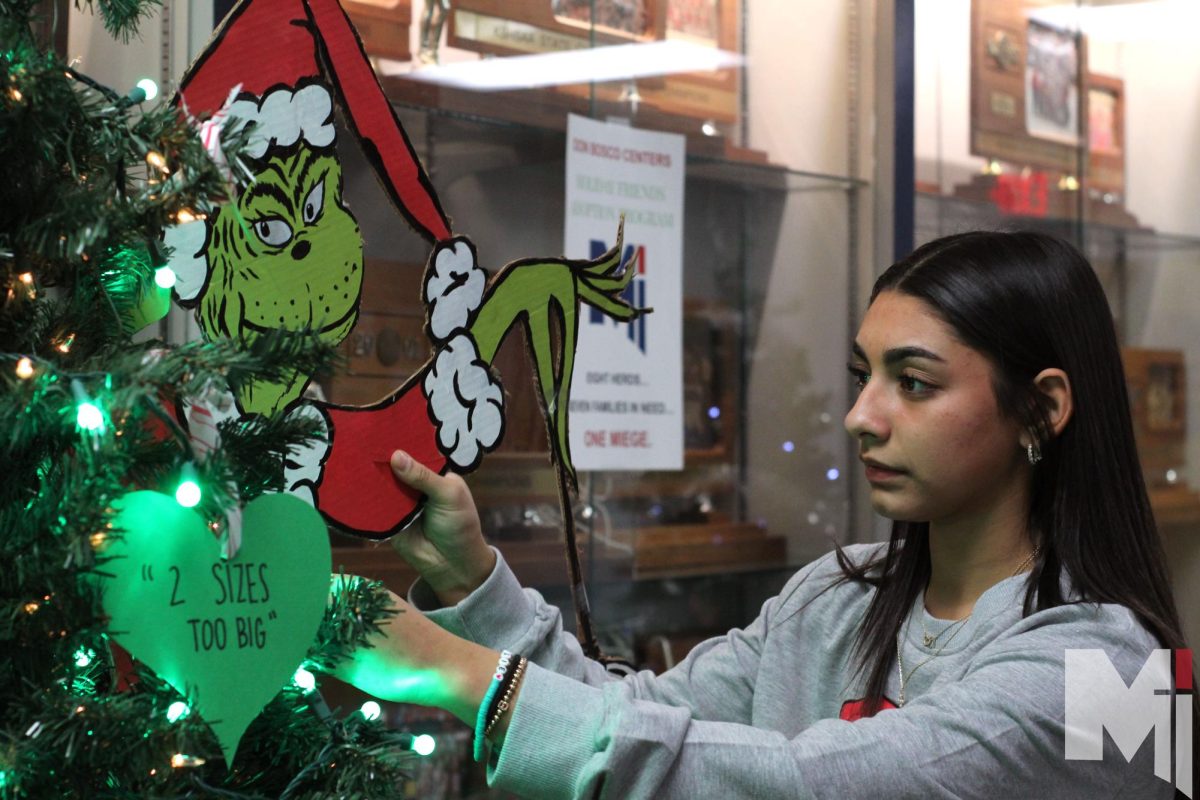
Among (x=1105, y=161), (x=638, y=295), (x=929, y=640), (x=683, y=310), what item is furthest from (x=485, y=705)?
(x=1105, y=161)

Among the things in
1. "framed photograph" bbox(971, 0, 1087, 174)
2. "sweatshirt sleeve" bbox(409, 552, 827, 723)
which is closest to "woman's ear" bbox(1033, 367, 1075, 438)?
"sweatshirt sleeve" bbox(409, 552, 827, 723)

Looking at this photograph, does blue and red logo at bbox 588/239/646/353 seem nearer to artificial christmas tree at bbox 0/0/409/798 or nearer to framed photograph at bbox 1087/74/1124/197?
→ artificial christmas tree at bbox 0/0/409/798

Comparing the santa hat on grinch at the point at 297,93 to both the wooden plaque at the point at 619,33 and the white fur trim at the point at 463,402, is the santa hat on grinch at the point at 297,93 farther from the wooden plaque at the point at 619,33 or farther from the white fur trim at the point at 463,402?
the wooden plaque at the point at 619,33

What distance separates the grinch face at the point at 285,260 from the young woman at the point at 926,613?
0.53 ft

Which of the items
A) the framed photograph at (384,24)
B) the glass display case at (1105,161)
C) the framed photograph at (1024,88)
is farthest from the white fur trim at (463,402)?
the framed photograph at (1024,88)

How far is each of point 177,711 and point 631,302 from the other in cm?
150

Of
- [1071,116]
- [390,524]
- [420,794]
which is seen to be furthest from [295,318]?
[1071,116]

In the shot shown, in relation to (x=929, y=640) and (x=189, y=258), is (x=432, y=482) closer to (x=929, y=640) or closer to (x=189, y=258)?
(x=189, y=258)

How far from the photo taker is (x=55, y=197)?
33.2 inches

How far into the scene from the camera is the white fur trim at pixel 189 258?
1086 millimetres

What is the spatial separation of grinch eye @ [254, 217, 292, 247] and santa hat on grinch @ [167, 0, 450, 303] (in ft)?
0.18

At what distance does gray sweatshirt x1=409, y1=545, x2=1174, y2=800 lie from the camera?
109 centimetres

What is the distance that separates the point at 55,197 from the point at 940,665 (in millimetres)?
918

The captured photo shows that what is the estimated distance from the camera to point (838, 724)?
1168 millimetres
